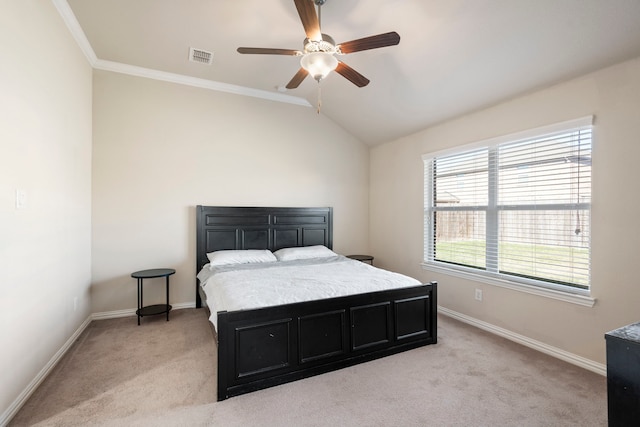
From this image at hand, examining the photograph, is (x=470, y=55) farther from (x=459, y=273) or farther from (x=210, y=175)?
(x=210, y=175)

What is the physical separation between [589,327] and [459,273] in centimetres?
123

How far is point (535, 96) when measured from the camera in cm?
272

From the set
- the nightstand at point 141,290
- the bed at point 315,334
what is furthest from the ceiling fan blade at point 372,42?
the nightstand at point 141,290

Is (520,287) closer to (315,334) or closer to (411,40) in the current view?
(315,334)

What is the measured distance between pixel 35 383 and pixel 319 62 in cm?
302

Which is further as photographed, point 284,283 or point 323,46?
point 284,283

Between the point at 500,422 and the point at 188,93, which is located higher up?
the point at 188,93

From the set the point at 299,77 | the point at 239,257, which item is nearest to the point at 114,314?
the point at 239,257

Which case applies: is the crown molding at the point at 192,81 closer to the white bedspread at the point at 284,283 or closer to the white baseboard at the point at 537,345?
the white bedspread at the point at 284,283

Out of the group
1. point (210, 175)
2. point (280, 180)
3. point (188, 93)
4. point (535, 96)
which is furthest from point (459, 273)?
point (188, 93)

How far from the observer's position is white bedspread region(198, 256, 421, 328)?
7.52ft

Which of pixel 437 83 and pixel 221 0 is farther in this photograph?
pixel 437 83

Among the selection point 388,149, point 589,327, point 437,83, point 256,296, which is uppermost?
point 437,83

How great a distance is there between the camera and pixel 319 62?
6.61 ft
